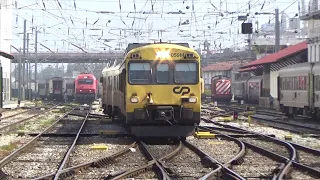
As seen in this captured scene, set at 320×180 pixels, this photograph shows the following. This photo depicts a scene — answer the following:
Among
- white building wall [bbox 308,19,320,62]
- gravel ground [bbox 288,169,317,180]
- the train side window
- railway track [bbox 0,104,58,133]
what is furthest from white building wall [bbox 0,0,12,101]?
gravel ground [bbox 288,169,317,180]

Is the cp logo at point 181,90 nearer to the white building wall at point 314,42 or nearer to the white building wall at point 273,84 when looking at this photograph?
the white building wall at point 314,42

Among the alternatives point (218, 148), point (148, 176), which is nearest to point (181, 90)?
point (218, 148)

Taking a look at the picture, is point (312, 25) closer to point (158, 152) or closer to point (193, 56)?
point (193, 56)

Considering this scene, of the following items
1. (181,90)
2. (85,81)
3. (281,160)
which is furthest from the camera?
(85,81)

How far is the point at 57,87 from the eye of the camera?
63.0 meters

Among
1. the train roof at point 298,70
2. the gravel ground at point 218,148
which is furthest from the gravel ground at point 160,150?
the train roof at point 298,70

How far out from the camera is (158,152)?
13.9 meters

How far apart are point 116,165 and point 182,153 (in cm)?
271

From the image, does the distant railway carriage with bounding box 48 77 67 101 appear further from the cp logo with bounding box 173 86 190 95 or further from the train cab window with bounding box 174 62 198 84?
the cp logo with bounding box 173 86 190 95

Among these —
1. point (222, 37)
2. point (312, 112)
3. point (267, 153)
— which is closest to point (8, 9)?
point (222, 37)

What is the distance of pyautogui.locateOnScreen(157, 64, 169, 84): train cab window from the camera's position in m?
16.0

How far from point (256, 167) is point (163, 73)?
5.60 m

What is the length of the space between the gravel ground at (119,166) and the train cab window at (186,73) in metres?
2.89

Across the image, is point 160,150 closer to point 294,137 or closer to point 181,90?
point 181,90
